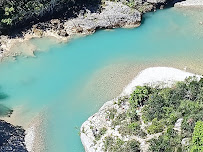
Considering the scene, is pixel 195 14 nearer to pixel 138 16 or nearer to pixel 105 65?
pixel 138 16

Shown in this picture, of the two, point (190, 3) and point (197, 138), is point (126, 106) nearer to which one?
point (197, 138)

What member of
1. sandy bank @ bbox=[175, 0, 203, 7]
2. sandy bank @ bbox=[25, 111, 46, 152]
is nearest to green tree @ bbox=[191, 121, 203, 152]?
sandy bank @ bbox=[25, 111, 46, 152]

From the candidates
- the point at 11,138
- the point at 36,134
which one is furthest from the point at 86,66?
the point at 11,138

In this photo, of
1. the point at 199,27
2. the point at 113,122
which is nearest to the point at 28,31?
the point at 113,122

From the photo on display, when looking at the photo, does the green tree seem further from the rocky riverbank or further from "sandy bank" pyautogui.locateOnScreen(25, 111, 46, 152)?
the rocky riverbank

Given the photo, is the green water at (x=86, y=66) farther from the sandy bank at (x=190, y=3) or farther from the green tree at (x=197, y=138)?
the green tree at (x=197, y=138)

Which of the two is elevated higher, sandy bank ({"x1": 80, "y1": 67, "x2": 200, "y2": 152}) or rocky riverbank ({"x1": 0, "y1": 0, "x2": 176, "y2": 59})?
rocky riverbank ({"x1": 0, "y1": 0, "x2": 176, "y2": 59})

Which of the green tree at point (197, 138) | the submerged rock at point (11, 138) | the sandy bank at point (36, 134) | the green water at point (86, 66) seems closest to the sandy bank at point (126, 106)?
the green water at point (86, 66)
